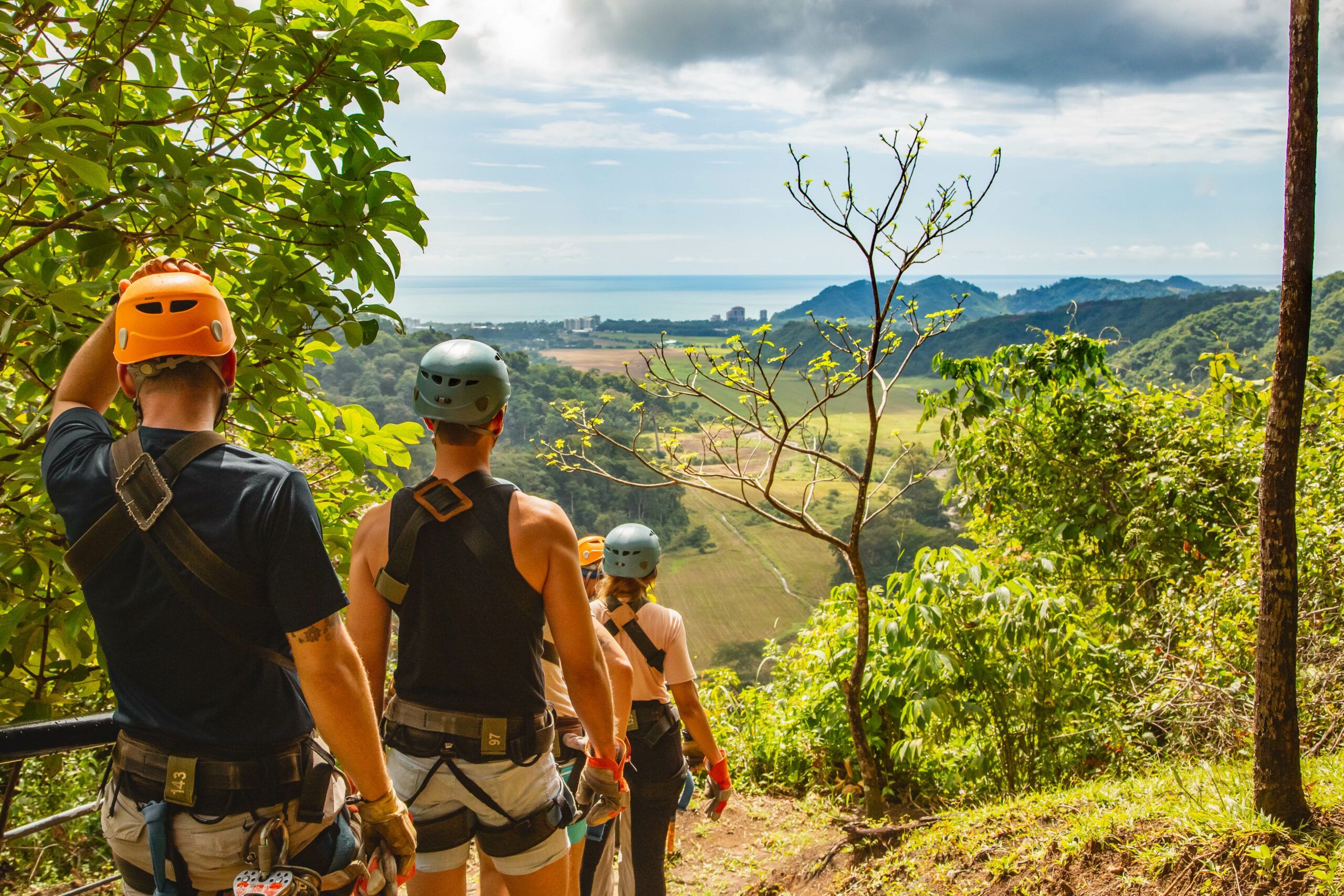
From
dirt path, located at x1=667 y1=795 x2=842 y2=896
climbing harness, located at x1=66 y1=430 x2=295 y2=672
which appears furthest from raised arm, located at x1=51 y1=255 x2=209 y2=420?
dirt path, located at x1=667 y1=795 x2=842 y2=896

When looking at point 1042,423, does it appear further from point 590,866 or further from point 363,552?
point 363,552

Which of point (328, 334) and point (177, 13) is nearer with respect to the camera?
point (177, 13)

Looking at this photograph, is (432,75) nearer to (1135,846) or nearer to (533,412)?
(1135,846)

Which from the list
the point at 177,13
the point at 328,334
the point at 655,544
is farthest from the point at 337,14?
the point at 655,544

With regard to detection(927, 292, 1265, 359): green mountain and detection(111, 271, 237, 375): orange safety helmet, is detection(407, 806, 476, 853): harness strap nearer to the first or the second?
detection(111, 271, 237, 375): orange safety helmet

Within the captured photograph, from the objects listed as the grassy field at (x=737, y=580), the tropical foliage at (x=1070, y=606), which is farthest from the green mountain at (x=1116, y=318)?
the tropical foliage at (x=1070, y=606)

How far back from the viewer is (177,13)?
260cm

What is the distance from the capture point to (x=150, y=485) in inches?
67.5

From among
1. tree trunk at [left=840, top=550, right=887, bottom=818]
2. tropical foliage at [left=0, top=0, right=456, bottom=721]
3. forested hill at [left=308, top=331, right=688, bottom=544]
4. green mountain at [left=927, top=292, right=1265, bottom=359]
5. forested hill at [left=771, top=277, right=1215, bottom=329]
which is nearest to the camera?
tropical foliage at [left=0, top=0, right=456, bottom=721]

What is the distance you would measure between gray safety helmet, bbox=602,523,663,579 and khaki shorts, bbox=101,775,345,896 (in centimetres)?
195

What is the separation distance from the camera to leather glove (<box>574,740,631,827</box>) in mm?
2686

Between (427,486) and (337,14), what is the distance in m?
1.61

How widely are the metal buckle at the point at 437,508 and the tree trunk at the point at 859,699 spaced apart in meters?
3.01

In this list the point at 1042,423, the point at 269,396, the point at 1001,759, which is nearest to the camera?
the point at 269,396
